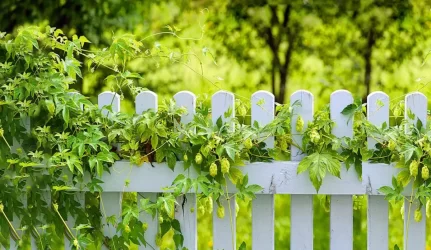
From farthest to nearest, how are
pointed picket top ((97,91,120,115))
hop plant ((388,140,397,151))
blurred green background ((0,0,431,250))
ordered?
blurred green background ((0,0,431,250)) → pointed picket top ((97,91,120,115)) → hop plant ((388,140,397,151))

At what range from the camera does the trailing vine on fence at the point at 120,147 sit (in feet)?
9.48

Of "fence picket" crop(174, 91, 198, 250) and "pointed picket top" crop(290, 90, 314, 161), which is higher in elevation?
"pointed picket top" crop(290, 90, 314, 161)

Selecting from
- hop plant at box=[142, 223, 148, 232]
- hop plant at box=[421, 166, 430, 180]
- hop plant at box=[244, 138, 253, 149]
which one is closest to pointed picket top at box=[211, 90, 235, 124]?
hop plant at box=[244, 138, 253, 149]

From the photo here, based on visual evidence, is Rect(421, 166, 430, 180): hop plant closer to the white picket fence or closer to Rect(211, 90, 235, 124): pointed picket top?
the white picket fence

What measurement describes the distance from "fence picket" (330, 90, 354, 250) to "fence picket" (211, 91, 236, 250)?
38cm

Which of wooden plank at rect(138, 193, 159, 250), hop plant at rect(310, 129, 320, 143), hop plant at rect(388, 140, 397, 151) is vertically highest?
hop plant at rect(310, 129, 320, 143)

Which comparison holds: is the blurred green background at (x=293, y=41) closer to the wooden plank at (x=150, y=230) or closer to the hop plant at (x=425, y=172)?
the wooden plank at (x=150, y=230)

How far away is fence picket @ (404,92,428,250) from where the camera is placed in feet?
9.57

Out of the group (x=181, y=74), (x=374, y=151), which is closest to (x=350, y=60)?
(x=181, y=74)

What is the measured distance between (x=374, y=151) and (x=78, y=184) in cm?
115

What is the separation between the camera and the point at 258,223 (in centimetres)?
308

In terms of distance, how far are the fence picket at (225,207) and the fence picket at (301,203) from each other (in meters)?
0.23

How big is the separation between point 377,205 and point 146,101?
38.3 inches

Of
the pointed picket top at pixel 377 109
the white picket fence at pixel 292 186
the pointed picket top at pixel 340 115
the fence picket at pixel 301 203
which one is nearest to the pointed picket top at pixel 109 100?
the white picket fence at pixel 292 186
